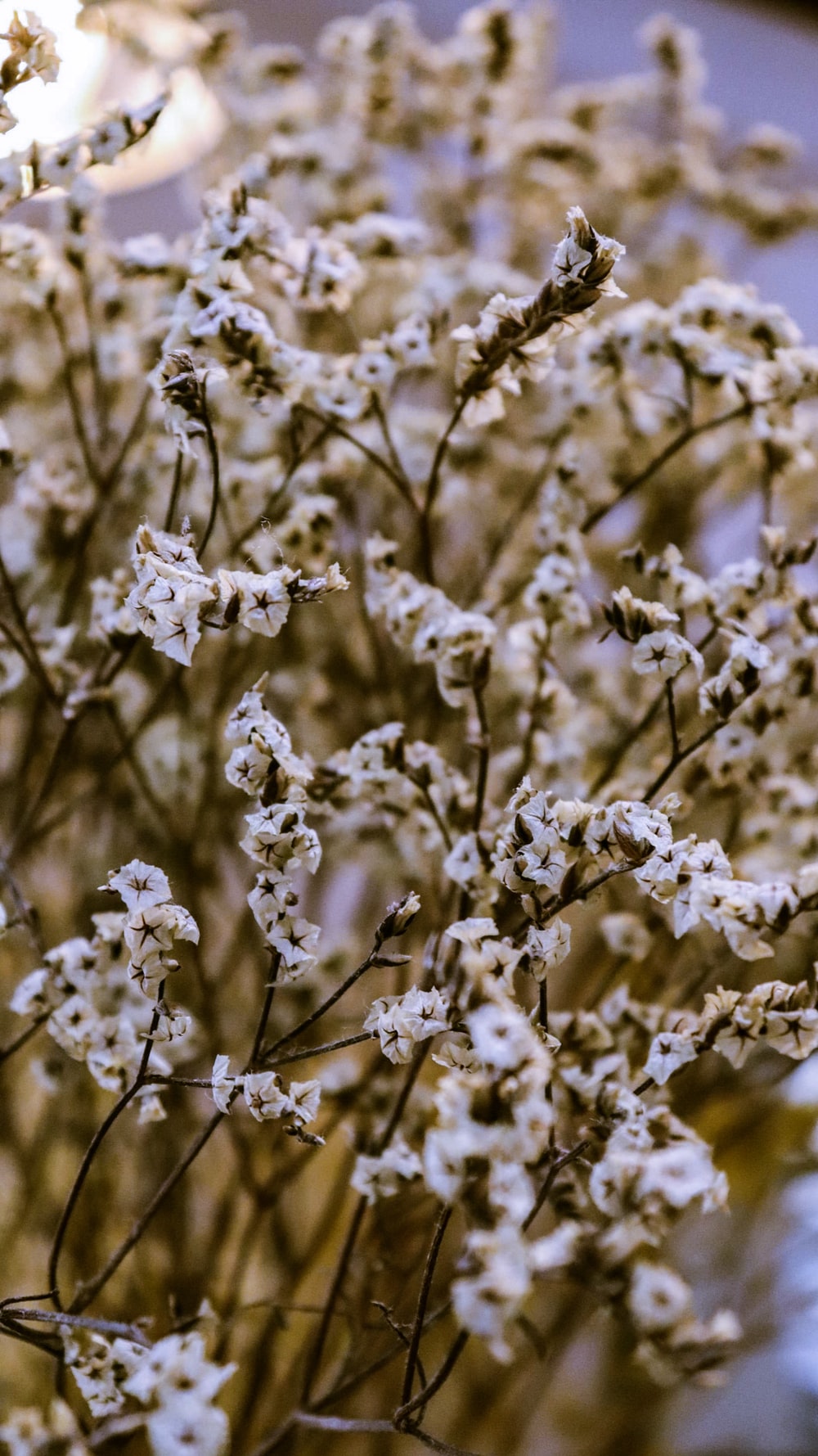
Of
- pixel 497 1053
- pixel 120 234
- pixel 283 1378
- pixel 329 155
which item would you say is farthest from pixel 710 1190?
pixel 120 234

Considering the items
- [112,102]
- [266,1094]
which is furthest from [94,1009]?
[112,102]

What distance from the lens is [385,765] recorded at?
389mm

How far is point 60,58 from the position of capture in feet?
1.27

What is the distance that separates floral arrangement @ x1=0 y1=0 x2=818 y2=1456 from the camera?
321mm

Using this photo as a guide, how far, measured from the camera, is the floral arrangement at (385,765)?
321 millimetres

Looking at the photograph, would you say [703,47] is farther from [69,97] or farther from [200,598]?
[200,598]

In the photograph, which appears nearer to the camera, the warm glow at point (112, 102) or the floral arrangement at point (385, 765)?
the floral arrangement at point (385, 765)

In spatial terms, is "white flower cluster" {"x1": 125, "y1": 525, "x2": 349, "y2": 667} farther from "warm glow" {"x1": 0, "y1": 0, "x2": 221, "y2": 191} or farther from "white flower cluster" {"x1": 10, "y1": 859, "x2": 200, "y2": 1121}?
"warm glow" {"x1": 0, "y1": 0, "x2": 221, "y2": 191}

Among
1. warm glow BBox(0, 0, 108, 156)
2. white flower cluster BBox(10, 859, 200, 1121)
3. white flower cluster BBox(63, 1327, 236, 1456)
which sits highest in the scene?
warm glow BBox(0, 0, 108, 156)

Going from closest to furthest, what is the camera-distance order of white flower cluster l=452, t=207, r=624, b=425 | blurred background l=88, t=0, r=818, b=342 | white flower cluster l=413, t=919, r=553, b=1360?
white flower cluster l=413, t=919, r=553, b=1360 → white flower cluster l=452, t=207, r=624, b=425 → blurred background l=88, t=0, r=818, b=342

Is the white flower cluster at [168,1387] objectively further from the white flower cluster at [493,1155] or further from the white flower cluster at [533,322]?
the white flower cluster at [533,322]

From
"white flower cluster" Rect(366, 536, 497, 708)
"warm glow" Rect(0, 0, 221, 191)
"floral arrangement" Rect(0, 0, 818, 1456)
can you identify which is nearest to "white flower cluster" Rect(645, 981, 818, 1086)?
"floral arrangement" Rect(0, 0, 818, 1456)

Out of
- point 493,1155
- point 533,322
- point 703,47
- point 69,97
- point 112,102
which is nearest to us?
point 493,1155

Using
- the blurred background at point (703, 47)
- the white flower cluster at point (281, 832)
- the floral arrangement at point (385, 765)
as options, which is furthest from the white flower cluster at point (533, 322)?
the blurred background at point (703, 47)
